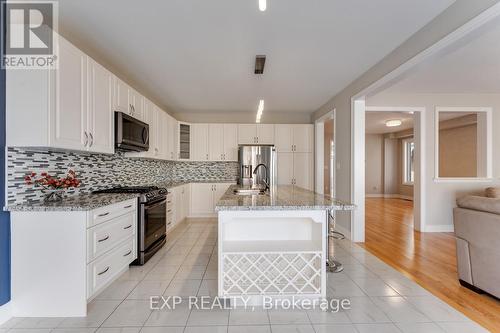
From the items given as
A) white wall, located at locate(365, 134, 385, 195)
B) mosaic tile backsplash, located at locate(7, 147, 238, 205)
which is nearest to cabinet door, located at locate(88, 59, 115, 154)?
mosaic tile backsplash, located at locate(7, 147, 238, 205)

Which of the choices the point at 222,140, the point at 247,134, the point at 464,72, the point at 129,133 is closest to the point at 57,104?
the point at 129,133

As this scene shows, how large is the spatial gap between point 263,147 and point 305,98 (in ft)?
4.40

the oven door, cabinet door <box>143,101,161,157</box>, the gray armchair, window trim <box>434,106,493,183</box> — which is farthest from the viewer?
window trim <box>434,106,493,183</box>

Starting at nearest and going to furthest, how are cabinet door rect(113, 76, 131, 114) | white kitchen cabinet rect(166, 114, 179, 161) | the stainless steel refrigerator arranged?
1. cabinet door rect(113, 76, 131, 114)
2. white kitchen cabinet rect(166, 114, 179, 161)
3. the stainless steel refrigerator

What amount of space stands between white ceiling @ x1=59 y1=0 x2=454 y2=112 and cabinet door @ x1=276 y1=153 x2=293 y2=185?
2.04 meters

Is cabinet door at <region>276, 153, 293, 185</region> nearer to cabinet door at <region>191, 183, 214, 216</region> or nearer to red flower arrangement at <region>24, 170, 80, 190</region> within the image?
cabinet door at <region>191, 183, 214, 216</region>

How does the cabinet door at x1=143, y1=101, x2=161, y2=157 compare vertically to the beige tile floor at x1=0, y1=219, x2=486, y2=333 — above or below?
above

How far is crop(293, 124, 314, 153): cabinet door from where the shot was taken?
5883 millimetres

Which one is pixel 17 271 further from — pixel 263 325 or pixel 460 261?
pixel 460 261

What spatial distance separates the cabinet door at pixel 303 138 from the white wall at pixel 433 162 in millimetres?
1585

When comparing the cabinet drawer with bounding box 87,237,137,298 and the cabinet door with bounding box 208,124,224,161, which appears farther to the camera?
the cabinet door with bounding box 208,124,224,161

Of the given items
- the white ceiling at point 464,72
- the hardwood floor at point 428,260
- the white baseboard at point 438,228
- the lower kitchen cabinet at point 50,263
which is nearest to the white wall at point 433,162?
the white baseboard at point 438,228

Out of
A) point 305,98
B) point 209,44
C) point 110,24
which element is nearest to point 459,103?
point 305,98

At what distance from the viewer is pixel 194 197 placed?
561 cm
